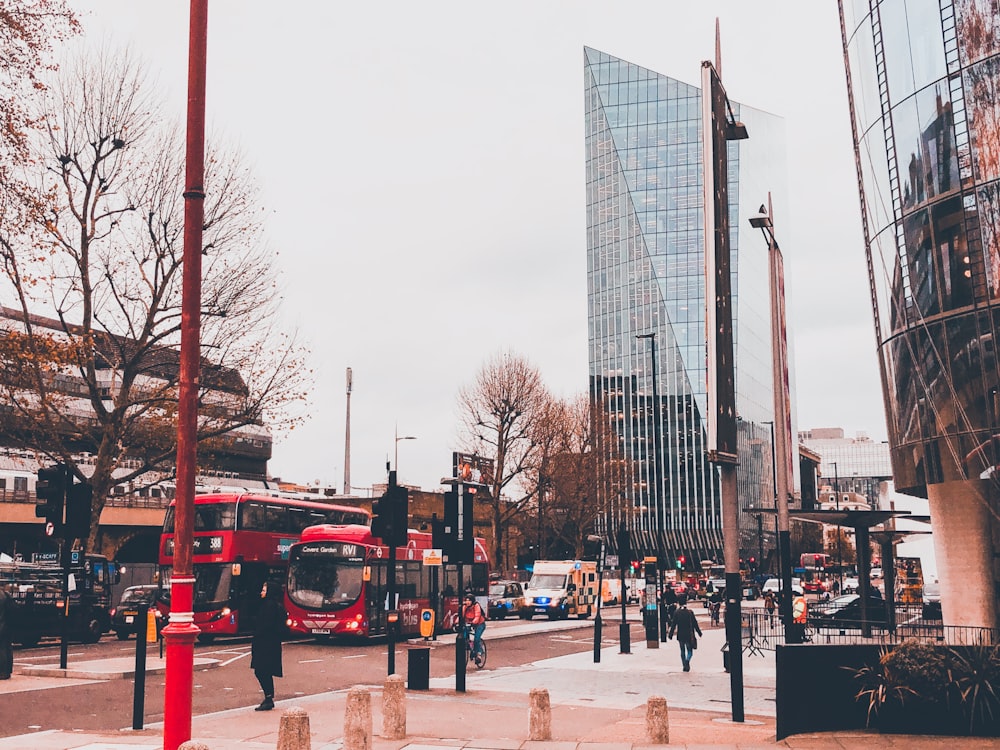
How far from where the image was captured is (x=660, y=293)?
11181 centimetres

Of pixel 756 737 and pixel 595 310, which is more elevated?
pixel 595 310

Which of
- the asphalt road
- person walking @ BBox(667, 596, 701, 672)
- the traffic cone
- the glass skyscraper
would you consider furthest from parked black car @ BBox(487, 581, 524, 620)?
the glass skyscraper

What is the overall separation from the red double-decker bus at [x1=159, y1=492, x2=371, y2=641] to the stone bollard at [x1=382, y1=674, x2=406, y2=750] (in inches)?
661

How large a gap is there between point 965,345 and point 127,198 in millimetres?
23753

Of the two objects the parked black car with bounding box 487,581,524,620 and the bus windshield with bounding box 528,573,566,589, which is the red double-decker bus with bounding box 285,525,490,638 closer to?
the parked black car with bounding box 487,581,524,620

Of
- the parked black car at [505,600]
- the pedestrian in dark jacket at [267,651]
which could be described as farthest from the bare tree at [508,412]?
the pedestrian in dark jacket at [267,651]

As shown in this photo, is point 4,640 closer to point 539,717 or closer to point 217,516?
point 539,717

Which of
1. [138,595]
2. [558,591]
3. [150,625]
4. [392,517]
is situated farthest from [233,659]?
[558,591]

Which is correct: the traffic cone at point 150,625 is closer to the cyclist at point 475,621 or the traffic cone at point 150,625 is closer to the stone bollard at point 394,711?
the stone bollard at point 394,711

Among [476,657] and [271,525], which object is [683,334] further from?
[476,657]

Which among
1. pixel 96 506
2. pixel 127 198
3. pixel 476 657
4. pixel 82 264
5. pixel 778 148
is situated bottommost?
pixel 476 657

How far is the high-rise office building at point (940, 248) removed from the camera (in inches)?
944

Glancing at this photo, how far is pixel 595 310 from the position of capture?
119000 millimetres

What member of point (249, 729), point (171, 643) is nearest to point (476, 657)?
point (249, 729)
